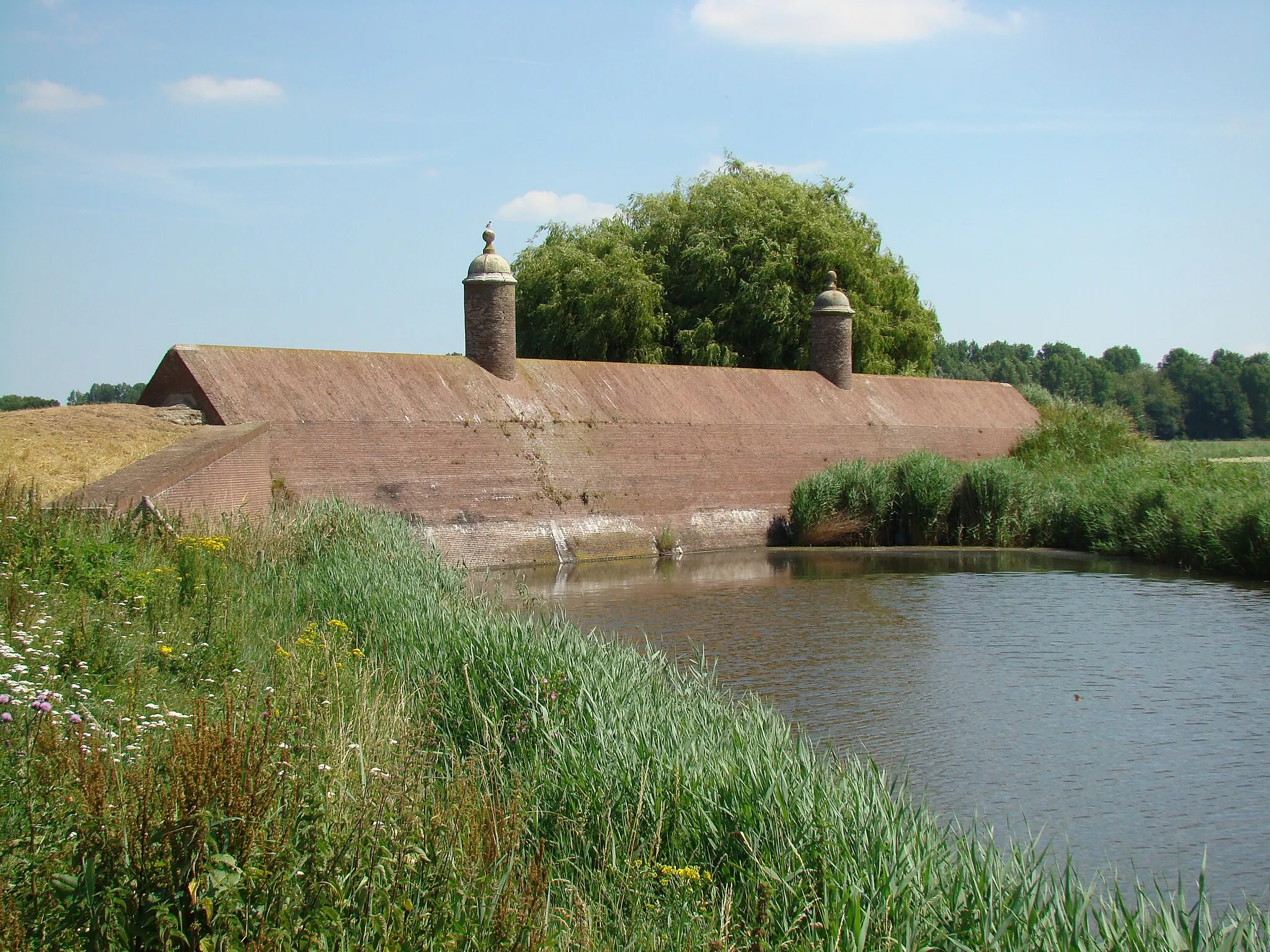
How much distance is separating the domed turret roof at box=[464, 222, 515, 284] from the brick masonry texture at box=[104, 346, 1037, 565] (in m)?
1.57

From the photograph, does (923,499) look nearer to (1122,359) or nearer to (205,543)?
(205,543)

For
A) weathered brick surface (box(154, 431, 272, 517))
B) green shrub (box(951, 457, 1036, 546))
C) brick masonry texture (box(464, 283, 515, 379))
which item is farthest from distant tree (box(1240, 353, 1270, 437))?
weathered brick surface (box(154, 431, 272, 517))

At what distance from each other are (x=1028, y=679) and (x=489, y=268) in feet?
44.6

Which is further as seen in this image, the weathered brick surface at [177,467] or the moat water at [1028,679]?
the weathered brick surface at [177,467]

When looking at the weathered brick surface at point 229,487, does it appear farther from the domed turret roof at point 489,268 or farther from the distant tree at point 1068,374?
the distant tree at point 1068,374

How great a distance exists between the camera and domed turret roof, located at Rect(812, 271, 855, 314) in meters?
28.0

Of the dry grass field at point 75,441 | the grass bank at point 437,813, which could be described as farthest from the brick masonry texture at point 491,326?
the grass bank at point 437,813

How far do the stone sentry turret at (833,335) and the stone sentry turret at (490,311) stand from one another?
381 inches

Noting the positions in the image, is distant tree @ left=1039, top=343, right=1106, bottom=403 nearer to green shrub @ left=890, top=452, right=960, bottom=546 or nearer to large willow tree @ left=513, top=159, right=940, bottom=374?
large willow tree @ left=513, top=159, right=940, bottom=374

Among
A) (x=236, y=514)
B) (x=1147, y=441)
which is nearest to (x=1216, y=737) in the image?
(x=236, y=514)

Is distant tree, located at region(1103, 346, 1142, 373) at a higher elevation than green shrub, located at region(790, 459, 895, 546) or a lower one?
higher

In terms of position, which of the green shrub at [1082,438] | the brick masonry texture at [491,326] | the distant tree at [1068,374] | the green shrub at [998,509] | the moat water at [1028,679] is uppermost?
the distant tree at [1068,374]

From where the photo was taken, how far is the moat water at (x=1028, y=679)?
675 cm

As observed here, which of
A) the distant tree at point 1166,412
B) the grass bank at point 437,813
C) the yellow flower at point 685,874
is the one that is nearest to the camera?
the grass bank at point 437,813
